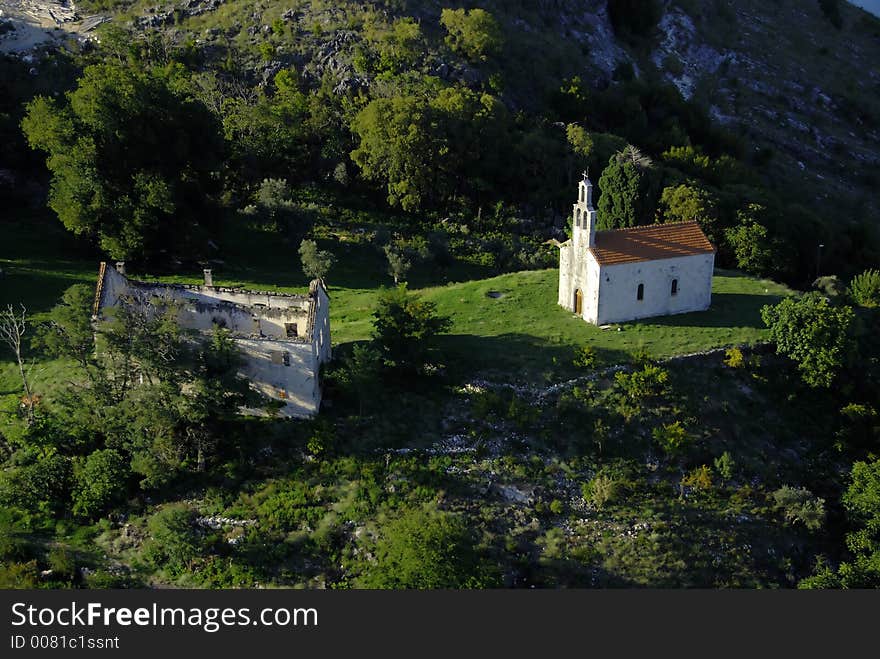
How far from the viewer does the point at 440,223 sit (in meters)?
78.9

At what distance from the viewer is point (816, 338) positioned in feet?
171

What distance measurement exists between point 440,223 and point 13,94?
141 feet

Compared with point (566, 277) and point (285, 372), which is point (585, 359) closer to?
point (566, 277)

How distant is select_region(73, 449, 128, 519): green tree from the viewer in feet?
140

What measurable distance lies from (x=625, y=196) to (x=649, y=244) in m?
19.6

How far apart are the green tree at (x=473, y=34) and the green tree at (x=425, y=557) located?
66.8 metres

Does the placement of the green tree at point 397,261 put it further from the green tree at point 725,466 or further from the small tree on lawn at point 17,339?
the green tree at point 725,466

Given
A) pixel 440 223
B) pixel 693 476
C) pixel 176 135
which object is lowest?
pixel 693 476

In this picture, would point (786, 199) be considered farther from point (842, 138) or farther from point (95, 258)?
point (95, 258)

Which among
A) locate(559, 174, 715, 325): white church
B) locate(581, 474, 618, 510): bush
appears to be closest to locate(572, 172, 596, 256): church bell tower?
locate(559, 174, 715, 325): white church

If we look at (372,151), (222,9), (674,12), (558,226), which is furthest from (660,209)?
(674,12)

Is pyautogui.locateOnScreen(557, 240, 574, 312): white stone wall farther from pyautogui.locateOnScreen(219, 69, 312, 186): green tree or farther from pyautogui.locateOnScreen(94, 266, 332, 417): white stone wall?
pyautogui.locateOnScreen(219, 69, 312, 186): green tree

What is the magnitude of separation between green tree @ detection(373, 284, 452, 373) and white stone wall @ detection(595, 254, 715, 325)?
505 inches

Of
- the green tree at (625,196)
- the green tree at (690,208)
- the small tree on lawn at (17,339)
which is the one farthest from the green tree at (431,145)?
the small tree on lawn at (17,339)
